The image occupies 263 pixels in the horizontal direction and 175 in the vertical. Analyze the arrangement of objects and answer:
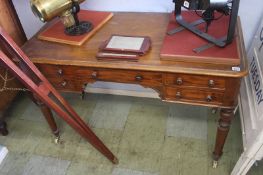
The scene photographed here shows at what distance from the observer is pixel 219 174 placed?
1430mm

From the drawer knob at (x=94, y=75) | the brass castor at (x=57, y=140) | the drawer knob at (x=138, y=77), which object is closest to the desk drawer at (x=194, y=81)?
the drawer knob at (x=138, y=77)

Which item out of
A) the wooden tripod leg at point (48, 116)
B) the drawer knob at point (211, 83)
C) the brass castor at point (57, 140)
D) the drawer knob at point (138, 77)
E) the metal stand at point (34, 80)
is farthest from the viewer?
the brass castor at point (57, 140)

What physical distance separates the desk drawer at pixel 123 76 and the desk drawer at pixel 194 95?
0.07 m

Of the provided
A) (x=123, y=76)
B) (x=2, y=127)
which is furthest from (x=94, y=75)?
(x=2, y=127)

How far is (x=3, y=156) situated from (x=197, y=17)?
4.87 feet

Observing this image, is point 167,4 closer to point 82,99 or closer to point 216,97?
point 216,97

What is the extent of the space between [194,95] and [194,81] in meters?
0.09

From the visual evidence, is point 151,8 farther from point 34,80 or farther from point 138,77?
point 34,80

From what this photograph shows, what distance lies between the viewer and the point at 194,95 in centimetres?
115

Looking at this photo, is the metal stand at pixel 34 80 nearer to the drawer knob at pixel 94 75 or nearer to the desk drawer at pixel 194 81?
the drawer knob at pixel 94 75

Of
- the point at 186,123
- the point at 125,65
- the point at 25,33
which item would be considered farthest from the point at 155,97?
the point at 25,33

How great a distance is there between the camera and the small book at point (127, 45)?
3.69 feet

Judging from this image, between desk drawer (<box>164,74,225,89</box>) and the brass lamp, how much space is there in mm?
520

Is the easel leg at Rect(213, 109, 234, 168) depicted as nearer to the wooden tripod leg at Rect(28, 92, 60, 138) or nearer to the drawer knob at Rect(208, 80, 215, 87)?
the drawer knob at Rect(208, 80, 215, 87)
